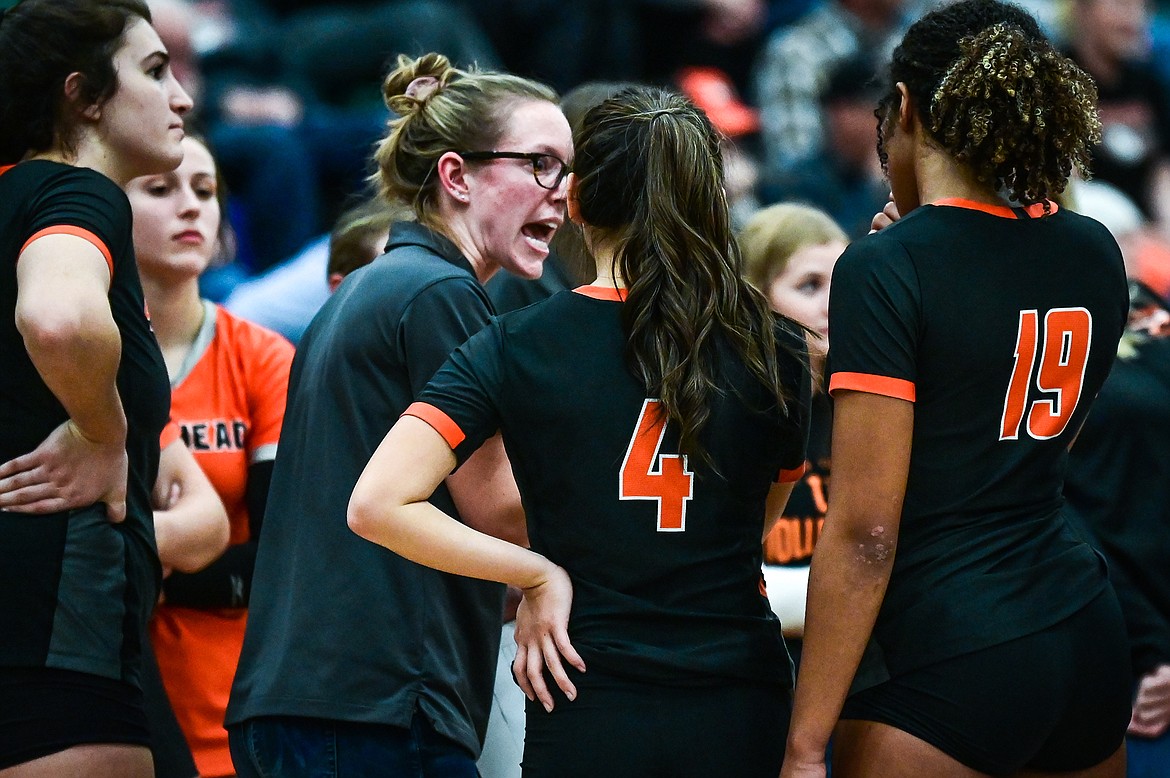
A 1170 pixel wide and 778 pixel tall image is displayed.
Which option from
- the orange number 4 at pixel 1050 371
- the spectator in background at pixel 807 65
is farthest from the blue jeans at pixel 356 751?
the spectator in background at pixel 807 65

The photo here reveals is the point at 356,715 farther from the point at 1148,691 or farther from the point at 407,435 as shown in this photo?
the point at 1148,691

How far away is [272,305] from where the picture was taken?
497 cm

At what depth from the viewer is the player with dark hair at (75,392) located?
2381mm

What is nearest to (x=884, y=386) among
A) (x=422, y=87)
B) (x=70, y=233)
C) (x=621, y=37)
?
(x=422, y=87)

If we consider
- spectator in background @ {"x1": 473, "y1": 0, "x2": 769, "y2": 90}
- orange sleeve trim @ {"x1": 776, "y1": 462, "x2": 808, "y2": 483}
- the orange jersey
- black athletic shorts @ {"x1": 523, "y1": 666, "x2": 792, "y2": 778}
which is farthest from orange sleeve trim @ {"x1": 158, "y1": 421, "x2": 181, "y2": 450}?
spectator in background @ {"x1": 473, "y1": 0, "x2": 769, "y2": 90}

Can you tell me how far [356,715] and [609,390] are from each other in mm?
740

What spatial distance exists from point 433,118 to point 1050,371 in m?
1.29

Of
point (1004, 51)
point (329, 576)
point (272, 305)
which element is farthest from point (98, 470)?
point (272, 305)

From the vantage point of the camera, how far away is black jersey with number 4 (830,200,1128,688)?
2.24 m

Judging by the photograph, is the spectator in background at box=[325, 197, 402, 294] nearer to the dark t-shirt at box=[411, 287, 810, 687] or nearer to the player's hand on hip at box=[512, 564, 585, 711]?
the dark t-shirt at box=[411, 287, 810, 687]

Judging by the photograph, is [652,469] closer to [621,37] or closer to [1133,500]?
[1133,500]

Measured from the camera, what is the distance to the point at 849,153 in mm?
7430

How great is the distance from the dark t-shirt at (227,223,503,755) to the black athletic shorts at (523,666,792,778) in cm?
34

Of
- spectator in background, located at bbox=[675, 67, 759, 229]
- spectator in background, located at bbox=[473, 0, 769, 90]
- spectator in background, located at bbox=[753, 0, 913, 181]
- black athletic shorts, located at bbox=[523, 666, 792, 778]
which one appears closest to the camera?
black athletic shorts, located at bbox=[523, 666, 792, 778]
